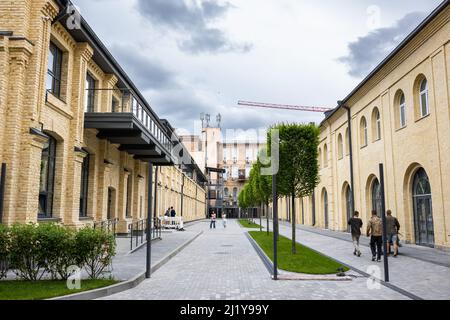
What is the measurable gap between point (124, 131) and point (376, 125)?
48.4 ft

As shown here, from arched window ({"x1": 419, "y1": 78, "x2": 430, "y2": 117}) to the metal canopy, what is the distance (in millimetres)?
12387

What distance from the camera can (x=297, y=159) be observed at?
626 inches

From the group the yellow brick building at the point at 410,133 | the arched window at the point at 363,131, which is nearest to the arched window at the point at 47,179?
the yellow brick building at the point at 410,133

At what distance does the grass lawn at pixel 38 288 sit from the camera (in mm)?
7111

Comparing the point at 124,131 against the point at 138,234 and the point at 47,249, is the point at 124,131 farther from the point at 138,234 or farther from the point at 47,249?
the point at 47,249

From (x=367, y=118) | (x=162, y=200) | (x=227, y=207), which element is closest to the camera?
(x=367, y=118)

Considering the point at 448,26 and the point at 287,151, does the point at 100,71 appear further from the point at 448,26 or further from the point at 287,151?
the point at 448,26

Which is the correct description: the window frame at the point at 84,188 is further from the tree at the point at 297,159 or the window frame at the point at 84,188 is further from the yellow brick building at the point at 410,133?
the yellow brick building at the point at 410,133

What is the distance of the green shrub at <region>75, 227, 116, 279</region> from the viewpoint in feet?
28.5

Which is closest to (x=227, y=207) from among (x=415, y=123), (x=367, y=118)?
(x=367, y=118)

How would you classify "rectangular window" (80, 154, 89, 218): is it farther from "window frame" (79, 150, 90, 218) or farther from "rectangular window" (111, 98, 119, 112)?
"rectangular window" (111, 98, 119, 112)

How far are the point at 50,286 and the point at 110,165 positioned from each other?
10807 millimetres

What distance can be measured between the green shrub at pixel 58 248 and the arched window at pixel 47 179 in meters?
3.92

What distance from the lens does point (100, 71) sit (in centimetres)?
1734
